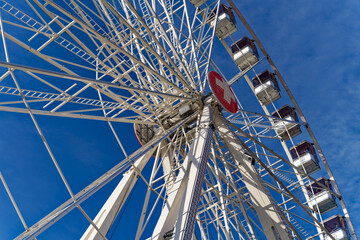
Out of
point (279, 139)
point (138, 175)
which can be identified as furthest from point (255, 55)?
point (138, 175)

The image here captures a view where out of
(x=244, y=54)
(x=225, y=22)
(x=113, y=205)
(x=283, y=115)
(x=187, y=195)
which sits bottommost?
(x=283, y=115)

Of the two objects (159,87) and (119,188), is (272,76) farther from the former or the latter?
(119,188)

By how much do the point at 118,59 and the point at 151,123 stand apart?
6.32ft

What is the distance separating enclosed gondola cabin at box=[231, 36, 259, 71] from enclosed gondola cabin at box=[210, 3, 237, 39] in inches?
24.7

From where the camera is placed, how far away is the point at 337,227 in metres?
16.0

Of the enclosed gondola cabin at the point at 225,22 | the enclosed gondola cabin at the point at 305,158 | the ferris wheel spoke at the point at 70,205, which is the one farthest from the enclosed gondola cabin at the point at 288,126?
the ferris wheel spoke at the point at 70,205

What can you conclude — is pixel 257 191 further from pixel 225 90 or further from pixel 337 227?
pixel 337 227

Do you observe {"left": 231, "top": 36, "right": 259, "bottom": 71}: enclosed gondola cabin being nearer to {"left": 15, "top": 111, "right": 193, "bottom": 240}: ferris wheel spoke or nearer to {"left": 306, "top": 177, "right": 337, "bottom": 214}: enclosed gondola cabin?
{"left": 306, "top": 177, "right": 337, "bottom": 214}: enclosed gondola cabin

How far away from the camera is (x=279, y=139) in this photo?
56.3 ft

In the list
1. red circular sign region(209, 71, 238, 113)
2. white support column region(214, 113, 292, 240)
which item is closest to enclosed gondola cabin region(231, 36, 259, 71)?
red circular sign region(209, 71, 238, 113)


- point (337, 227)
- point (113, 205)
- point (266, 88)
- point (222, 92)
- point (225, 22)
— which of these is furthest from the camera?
point (266, 88)

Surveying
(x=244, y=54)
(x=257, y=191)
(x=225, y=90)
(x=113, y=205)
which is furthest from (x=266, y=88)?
(x=113, y=205)

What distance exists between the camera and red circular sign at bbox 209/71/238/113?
1012 cm

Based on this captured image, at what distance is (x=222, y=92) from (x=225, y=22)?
6.20 metres
